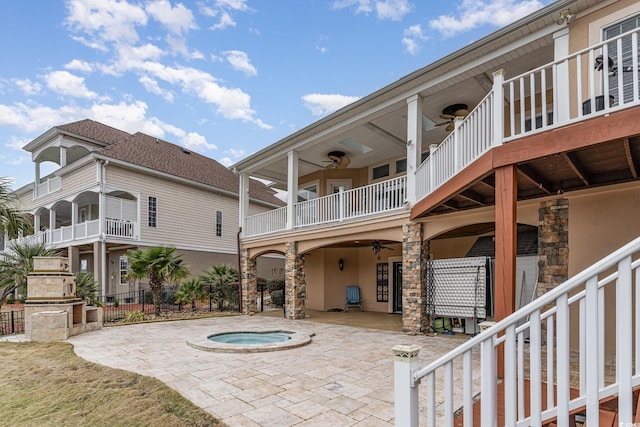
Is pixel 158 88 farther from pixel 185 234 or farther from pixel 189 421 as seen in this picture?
pixel 189 421

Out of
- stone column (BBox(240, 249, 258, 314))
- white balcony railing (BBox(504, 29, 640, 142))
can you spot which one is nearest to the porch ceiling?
white balcony railing (BBox(504, 29, 640, 142))

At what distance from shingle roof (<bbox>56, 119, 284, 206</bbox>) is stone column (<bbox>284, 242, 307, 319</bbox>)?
388 inches

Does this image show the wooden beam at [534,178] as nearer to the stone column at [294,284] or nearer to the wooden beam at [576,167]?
the wooden beam at [576,167]

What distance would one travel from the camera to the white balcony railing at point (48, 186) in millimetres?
19453

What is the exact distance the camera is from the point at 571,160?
17.1ft

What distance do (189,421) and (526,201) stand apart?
7180 mm

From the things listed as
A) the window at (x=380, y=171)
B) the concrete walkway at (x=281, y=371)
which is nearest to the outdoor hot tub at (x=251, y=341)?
the concrete walkway at (x=281, y=371)

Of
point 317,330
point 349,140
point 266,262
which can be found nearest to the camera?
point 317,330

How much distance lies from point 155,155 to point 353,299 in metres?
13.2

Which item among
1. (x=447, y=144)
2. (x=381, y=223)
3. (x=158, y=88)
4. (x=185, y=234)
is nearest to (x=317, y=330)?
(x=381, y=223)

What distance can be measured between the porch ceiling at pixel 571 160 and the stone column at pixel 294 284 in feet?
20.7

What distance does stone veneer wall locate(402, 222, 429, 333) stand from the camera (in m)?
8.98

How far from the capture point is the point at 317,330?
9961 mm

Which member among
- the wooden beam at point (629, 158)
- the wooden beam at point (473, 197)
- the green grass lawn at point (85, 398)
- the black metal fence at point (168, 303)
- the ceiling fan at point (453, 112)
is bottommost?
the black metal fence at point (168, 303)
